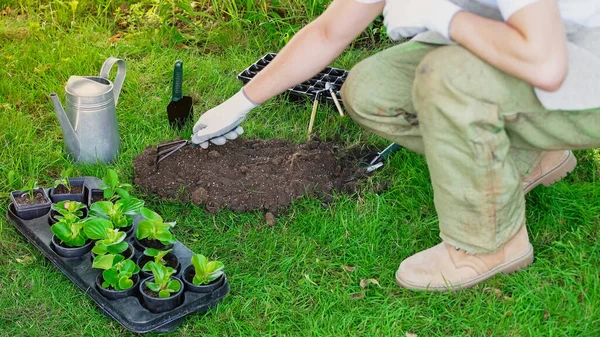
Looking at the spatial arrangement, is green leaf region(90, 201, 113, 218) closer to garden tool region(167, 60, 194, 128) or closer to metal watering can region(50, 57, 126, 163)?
metal watering can region(50, 57, 126, 163)

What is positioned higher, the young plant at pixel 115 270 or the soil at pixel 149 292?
the young plant at pixel 115 270

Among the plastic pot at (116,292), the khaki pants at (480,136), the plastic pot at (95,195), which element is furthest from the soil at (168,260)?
the khaki pants at (480,136)

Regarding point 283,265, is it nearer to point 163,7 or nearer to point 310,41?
point 310,41

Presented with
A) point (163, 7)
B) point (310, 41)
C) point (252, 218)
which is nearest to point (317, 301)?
point (252, 218)

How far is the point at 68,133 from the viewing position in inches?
121

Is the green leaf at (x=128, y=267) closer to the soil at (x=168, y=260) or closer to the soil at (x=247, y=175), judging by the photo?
the soil at (x=168, y=260)

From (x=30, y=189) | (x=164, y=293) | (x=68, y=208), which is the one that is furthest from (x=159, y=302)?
(x=30, y=189)

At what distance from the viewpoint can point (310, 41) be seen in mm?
2695

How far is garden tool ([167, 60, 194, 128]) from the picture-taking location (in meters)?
3.29

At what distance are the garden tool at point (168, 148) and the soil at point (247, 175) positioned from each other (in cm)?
2

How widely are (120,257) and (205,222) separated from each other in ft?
1.68

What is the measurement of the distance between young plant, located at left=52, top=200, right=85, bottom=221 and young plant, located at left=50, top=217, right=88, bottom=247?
0.02 metres

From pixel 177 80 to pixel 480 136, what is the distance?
144cm

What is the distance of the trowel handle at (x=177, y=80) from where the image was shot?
3.20 m
